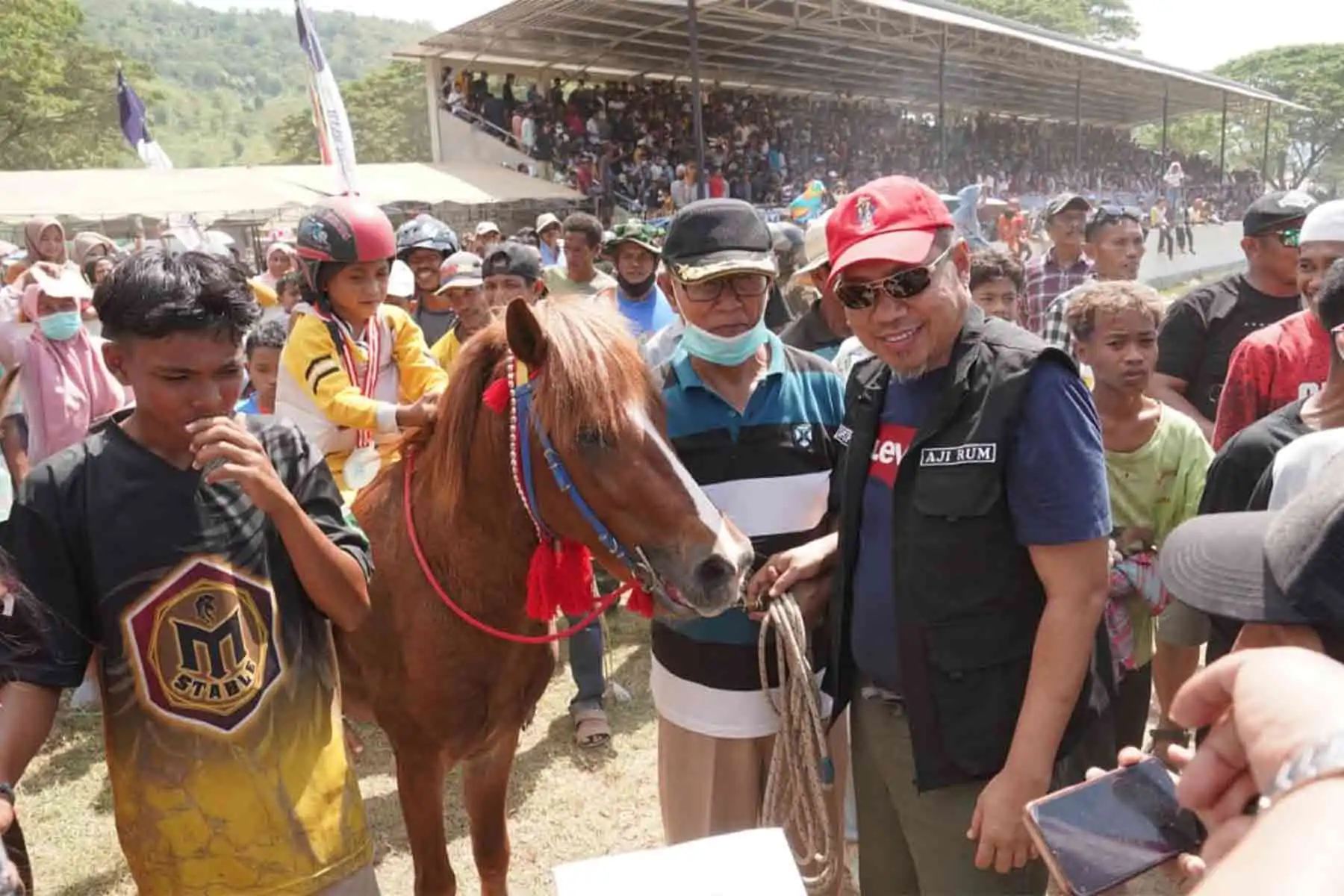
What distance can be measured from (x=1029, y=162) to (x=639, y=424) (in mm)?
38389

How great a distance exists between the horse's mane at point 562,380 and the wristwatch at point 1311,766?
5.45 feet

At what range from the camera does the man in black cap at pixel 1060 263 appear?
609 centimetres

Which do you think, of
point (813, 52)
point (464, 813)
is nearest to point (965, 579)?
point (464, 813)

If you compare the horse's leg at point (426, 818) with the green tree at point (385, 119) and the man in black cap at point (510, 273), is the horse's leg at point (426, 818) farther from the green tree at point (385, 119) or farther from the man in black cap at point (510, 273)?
the green tree at point (385, 119)

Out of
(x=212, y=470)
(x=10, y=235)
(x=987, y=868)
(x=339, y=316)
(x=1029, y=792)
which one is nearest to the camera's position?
(x=212, y=470)

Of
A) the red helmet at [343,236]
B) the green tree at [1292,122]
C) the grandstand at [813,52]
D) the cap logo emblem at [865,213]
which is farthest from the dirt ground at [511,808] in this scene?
the green tree at [1292,122]

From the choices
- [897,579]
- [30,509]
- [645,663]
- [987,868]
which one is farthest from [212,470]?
[645,663]

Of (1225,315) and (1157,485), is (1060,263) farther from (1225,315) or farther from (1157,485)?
(1157,485)

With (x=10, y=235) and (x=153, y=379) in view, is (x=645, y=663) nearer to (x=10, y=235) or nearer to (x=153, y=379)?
(x=153, y=379)

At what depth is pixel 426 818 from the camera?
9.25 ft

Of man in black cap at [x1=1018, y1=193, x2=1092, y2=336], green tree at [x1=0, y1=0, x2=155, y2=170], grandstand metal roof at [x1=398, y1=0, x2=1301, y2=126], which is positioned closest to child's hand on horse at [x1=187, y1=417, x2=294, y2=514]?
man in black cap at [x1=1018, y1=193, x2=1092, y2=336]

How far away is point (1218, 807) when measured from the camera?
3.14ft

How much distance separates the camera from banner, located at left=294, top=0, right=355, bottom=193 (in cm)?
873

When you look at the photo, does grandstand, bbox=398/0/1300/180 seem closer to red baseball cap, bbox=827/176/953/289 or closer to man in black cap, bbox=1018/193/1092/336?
man in black cap, bbox=1018/193/1092/336
